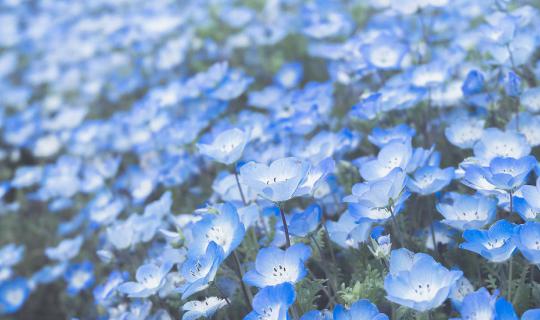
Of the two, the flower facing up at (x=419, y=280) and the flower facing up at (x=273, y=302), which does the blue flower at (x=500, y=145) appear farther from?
the flower facing up at (x=273, y=302)

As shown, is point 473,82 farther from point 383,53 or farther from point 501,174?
point 501,174

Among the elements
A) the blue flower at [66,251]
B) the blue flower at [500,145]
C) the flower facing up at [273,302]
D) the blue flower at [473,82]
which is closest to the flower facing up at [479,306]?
the flower facing up at [273,302]

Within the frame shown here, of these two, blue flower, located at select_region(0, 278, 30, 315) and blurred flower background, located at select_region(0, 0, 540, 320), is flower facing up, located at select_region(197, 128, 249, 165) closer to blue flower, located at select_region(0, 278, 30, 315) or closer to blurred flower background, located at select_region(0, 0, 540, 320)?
blurred flower background, located at select_region(0, 0, 540, 320)

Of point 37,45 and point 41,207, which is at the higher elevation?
point 37,45

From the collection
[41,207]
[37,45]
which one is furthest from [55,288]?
[37,45]

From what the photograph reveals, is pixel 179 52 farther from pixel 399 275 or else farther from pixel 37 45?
pixel 399 275

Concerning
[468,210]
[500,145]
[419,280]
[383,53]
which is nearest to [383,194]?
[419,280]
